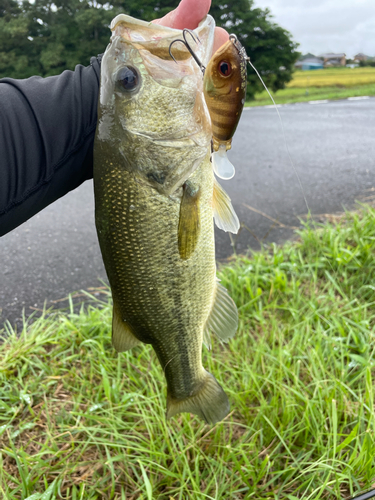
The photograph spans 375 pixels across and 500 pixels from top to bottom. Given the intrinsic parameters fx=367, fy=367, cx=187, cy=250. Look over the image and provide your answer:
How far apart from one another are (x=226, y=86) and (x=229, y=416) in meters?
1.67

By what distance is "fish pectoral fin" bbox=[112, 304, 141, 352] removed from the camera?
4.00 ft

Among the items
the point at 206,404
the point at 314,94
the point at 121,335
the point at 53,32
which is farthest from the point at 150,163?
the point at 314,94

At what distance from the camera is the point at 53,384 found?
222 cm

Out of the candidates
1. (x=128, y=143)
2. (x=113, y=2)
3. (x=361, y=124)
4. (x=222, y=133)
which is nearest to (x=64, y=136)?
(x=128, y=143)

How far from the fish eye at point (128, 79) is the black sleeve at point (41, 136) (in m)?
0.35

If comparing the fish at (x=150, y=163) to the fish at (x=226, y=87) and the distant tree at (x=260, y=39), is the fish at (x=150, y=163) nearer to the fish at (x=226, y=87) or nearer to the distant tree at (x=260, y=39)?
the fish at (x=226, y=87)

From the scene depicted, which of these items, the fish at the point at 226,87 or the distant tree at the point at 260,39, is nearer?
the fish at the point at 226,87

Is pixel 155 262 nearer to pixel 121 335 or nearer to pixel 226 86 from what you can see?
pixel 121 335

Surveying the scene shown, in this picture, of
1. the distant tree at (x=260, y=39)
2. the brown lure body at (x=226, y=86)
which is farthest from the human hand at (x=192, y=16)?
the distant tree at (x=260, y=39)

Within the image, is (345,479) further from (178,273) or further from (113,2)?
(113,2)

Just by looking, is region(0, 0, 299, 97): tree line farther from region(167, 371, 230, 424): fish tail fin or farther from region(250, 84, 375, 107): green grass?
region(250, 84, 375, 107): green grass

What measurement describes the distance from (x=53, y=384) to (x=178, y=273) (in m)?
1.51

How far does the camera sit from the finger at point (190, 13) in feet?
3.54

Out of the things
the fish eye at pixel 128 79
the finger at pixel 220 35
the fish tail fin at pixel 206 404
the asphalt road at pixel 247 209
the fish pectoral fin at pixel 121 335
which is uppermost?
the finger at pixel 220 35
